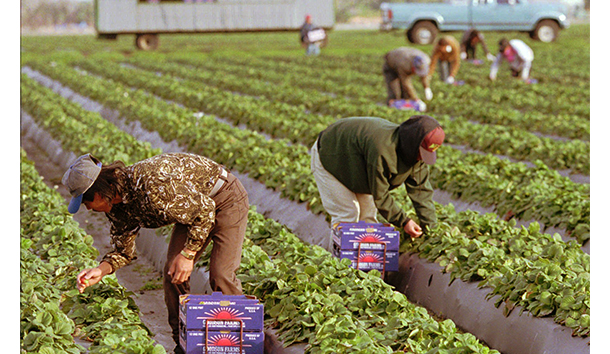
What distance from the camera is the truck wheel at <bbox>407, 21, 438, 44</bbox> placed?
3447cm

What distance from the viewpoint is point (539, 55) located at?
28.8m

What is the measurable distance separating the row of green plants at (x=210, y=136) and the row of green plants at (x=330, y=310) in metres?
1.10

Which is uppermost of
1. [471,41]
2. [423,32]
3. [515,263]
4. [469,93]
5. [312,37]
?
[423,32]

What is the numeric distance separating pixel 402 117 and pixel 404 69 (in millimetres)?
1257

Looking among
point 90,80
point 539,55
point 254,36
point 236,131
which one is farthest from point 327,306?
point 254,36

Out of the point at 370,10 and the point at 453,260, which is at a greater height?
the point at 370,10

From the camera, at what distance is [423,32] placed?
34531 millimetres

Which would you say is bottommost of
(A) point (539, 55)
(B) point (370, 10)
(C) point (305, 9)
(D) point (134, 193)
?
(D) point (134, 193)

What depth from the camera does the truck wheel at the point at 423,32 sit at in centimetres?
3447

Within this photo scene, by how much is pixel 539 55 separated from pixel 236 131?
19.0 m

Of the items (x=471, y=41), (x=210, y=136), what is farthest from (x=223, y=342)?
(x=471, y=41)

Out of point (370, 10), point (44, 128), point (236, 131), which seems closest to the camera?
point (236, 131)

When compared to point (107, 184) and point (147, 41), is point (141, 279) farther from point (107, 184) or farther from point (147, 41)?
point (147, 41)

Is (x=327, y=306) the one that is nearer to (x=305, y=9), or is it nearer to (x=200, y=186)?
(x=200, y=186)
